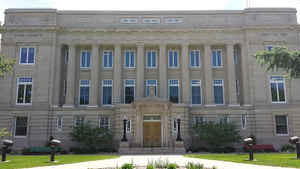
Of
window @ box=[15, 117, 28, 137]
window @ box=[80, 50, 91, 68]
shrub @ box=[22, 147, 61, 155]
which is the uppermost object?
window @ box=[80, 50, 91, 68]

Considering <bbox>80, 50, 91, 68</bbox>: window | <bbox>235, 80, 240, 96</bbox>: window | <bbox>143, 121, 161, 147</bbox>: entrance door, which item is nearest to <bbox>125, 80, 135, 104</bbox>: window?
<bbox>143, 121, 161, 147</bbox>: entrance door

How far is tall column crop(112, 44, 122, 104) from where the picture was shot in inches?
1458

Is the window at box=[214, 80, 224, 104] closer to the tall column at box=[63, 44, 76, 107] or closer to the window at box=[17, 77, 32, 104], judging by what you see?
the tall column at box=[63, 44, 76, 107]

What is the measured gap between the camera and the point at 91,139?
33062 mm

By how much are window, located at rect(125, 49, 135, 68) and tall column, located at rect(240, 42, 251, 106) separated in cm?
1385

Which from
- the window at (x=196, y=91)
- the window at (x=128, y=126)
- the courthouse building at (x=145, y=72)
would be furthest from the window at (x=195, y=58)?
the window at (x=128, y=126)

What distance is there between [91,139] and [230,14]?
2357cm

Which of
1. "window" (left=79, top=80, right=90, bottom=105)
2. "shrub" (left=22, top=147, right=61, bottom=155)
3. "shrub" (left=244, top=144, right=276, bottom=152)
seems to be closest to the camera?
"shrub" (left=22, top=147, right=61, bottom=155)

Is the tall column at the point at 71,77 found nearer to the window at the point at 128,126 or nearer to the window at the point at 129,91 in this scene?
the window at the point at 129,91

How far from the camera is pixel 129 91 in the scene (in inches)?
1506

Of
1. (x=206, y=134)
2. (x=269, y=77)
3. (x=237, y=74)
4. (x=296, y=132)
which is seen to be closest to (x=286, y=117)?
(x=296, y=132)

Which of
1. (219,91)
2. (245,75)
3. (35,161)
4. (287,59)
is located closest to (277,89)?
(245,75)

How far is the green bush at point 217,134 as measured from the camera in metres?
33.0

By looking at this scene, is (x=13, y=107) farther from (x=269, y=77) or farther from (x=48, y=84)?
(x=269, y=77)
